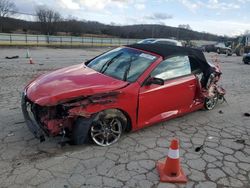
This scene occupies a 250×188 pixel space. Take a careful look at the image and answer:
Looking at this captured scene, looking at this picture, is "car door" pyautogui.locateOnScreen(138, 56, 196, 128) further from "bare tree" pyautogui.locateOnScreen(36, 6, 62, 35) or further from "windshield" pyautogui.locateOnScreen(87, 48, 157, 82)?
"bare tree" pyautogui.locateOnScreen(36, 6, 62, 35)

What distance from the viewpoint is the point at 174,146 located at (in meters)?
3.36

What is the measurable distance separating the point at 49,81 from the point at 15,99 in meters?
2.63

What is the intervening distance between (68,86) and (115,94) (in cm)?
72

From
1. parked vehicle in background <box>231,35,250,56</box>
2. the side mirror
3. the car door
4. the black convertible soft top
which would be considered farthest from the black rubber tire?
parked vehicle in background <box>231,35,250,56</box>

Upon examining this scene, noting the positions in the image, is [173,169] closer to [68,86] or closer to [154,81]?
[154,81]

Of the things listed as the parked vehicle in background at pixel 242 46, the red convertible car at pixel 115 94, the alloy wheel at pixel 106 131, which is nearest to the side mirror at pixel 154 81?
the red convertible car at pixel 115 94

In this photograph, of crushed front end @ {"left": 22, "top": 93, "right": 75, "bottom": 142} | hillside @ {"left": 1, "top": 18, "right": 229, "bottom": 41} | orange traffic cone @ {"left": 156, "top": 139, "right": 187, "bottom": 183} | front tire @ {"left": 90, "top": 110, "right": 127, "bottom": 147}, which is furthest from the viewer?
hillside @ {"left": 1, "top": 18, "right": 229, "bottom": 41}

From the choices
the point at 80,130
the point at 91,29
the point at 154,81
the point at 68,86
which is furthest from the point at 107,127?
the point at 91,29

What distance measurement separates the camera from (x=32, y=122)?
4.10 m

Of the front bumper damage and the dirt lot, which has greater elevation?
the front bumper damage

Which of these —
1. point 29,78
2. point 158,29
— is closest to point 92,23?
point 158,29

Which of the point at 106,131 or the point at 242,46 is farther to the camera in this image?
the point at 242,46

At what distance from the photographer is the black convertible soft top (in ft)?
17.0

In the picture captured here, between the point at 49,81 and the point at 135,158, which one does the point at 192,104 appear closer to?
the point at 135,158
